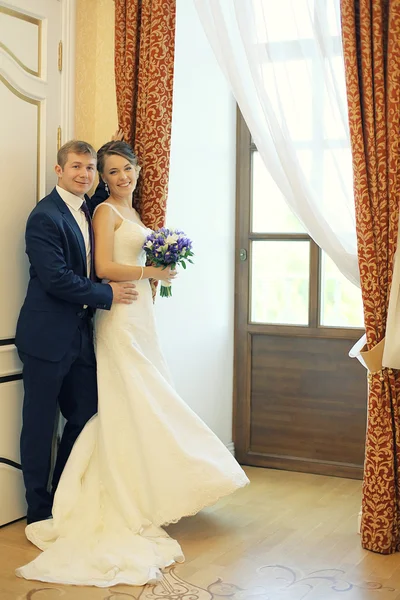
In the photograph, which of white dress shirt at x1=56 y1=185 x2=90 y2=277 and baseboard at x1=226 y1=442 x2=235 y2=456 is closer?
white dress shirt at x1=56 y1=185 x2=90 y2=277

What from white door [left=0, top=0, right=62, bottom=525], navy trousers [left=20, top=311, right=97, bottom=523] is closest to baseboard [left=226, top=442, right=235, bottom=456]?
navy trousers [left=20, top=311, right=97, bottom=523]

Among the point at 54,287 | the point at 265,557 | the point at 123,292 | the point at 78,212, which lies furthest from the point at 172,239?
the point at 265,557

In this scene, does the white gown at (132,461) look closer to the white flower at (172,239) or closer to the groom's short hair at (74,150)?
the white flower at (172,239)

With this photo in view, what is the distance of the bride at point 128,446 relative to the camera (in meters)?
3.28

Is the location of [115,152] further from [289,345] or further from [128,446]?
[289,345]

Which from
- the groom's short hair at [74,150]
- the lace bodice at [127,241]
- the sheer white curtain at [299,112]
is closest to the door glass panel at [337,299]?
the sheer white curtain at [299,112]

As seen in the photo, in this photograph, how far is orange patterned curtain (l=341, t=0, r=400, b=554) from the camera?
3.20 m

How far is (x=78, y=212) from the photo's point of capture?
3529 mm

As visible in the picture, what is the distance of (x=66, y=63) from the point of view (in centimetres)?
385

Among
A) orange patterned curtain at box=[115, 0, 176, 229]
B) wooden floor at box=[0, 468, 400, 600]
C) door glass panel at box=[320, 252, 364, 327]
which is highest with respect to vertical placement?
orange patterned curtain at box=[115, 0, 176, 229]

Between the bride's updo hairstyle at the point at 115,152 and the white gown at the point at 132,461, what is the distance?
0.28 metres

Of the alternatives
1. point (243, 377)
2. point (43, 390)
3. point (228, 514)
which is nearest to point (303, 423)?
point (243, 377)

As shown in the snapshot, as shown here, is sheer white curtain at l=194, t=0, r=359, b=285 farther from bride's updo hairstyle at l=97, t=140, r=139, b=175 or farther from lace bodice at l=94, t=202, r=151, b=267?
lace bodice at l=94, t=202, r=151, b=267

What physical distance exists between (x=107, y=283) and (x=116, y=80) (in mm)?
1030
